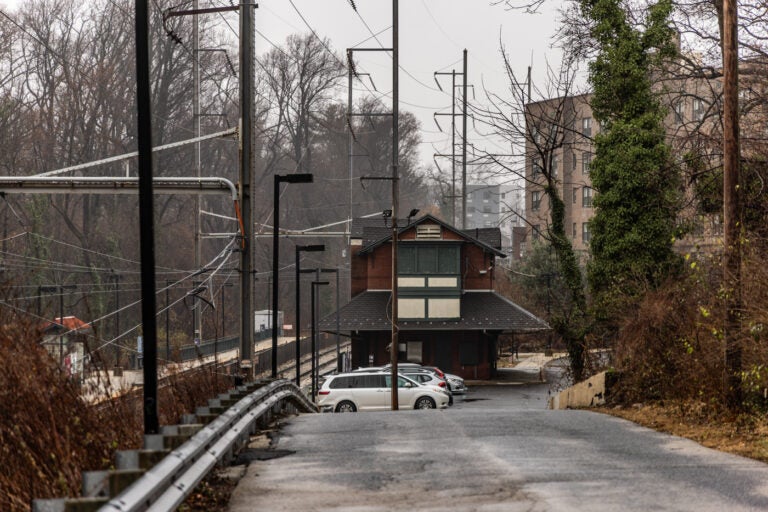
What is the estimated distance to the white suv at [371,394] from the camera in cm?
3675

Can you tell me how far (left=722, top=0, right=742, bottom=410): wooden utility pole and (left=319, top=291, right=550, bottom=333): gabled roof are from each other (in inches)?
1569

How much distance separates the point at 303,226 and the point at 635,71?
73.7 meters

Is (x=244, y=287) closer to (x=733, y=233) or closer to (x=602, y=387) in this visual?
(x=602, y=387)

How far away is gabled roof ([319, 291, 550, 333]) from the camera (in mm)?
57000

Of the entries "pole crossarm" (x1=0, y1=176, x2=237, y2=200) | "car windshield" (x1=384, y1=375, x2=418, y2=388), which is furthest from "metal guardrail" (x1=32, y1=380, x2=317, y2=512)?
"car windshield" (x1=384, y1=375, x2=418, y2=388)

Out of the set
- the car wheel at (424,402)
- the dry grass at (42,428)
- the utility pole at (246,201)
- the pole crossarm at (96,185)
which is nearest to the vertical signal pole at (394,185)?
the car wheel at (424,402)

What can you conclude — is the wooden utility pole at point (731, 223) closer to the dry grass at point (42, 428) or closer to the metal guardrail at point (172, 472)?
the metal guardrail at point (172, 472)

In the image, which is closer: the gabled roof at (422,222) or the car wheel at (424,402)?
the car wheel at (424,402)

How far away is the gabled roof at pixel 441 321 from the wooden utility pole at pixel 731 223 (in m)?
39.8

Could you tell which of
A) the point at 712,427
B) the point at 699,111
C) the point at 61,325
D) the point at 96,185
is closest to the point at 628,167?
the point at 699,111

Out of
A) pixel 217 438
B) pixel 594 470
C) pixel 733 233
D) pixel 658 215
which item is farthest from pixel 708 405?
pixel 658 215

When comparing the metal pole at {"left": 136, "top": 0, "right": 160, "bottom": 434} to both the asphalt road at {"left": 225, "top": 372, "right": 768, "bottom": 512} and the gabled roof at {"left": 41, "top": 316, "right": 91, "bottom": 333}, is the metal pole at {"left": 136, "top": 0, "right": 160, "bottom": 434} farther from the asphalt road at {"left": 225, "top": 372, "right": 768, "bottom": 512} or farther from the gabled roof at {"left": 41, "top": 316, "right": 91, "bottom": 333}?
the asphalt road at {"left": 225, "top": 372, "right": 768, "bottom": 512}

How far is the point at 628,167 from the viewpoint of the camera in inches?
1094

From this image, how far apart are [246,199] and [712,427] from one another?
10.8 metres
